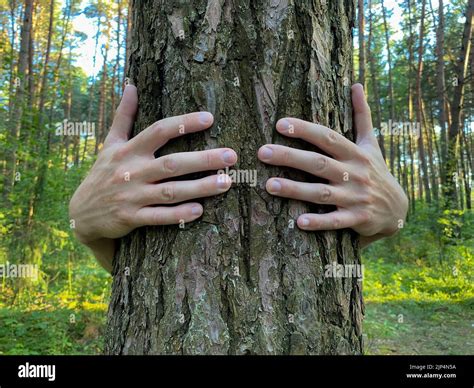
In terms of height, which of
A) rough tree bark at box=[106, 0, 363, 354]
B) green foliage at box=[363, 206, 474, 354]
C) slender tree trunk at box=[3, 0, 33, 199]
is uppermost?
slender tree trunk at box=[3, 0, 33, 199]

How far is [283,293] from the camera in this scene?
88cm

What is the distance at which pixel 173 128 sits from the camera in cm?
90

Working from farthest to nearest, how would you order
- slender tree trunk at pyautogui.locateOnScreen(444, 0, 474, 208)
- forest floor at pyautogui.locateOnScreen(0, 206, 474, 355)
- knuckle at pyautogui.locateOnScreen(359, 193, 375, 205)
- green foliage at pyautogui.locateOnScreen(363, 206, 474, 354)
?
1. slender tree trunk at pyautogui.locateOnScreen(444, 0, 474, 208)
2. green foliage at pyautogui.locateOnScreen(363, 206, 474, 354)
3. forest floor at pyautogui.locateOnScreen(0, 206, 474, 355)
4. knuckle at pyautogui.locateOnScreen(359, 193, 375, 205)

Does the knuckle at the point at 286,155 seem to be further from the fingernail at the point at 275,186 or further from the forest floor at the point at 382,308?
the forest floor at the point at 382,308

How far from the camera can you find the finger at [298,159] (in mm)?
888

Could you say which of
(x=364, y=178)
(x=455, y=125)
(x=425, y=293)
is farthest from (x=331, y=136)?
(x=455, y=125)

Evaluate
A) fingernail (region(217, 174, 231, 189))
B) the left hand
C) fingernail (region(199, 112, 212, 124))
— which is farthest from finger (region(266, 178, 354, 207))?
fingernail (region(199, 112, 212, 124))

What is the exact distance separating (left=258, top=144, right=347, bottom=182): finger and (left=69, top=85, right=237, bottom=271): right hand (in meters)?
0.09

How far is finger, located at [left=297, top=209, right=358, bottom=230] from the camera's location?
2.96ft

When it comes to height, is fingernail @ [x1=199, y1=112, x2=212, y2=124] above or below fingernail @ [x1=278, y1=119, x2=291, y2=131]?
above

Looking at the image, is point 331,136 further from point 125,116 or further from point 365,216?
point 125,116

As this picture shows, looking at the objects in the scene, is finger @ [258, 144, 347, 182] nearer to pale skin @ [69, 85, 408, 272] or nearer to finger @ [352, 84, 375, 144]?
pale skin @ [69, 85, 408, 272]
